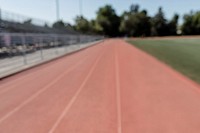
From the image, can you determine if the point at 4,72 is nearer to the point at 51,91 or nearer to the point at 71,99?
the point at 51,91

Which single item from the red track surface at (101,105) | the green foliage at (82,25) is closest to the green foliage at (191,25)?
the green foliage at (82,25)

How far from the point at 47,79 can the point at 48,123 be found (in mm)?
6842

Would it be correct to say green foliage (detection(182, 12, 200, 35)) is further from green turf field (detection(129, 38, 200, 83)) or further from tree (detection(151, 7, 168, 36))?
green turf field (detection(129, 38, 200, 83))

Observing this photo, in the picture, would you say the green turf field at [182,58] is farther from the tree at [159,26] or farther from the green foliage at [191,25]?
the tree at [159,26]

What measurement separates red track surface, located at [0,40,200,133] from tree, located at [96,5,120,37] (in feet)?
358

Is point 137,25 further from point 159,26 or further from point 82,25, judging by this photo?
point 82,25

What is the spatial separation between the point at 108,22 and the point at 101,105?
116653mm

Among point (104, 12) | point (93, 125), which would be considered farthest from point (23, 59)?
point (104, 12)

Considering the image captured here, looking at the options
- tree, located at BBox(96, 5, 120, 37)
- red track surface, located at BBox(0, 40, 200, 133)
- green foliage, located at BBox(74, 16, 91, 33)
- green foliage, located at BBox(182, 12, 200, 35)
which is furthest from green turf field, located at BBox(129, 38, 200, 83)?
tree, located at BBox(96, 5, 120, 37)

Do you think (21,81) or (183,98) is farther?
(21,81)

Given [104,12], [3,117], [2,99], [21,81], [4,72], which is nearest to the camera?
[3,117]

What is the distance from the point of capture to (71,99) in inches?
358

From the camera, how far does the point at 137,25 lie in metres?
112

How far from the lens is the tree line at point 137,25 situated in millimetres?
100769
